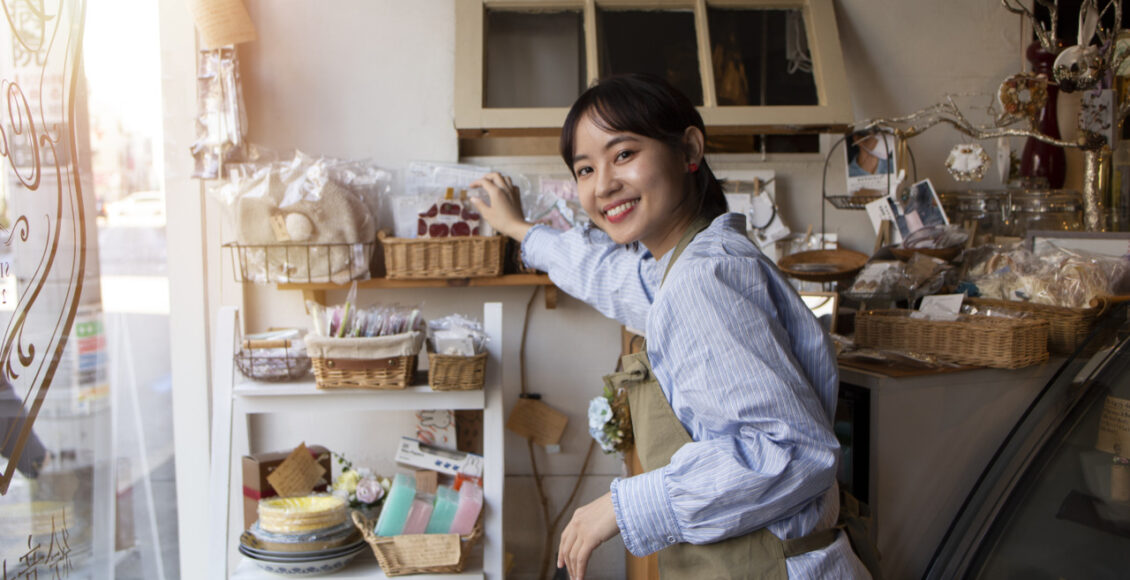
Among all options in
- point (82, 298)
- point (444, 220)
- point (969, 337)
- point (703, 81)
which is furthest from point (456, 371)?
point (969, 337)

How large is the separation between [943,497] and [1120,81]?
5.01ft

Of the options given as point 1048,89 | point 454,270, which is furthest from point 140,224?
point 1048,89

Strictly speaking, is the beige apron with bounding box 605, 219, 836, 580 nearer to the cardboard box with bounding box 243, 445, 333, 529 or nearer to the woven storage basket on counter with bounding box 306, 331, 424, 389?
the woven storage basket on counter with bounding box 306, 331, 424, 389

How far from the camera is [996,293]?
2039 millimetres

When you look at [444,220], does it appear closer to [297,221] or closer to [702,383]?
[297,221]

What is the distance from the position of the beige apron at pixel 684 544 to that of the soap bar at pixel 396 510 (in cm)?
91

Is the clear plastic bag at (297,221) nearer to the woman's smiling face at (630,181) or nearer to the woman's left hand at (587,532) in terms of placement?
the woman's smiling face at (630,181)

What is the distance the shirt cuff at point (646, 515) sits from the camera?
1.09 meters

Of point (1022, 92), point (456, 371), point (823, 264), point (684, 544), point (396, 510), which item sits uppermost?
point (1022, 92)

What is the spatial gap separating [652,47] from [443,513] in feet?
4.34

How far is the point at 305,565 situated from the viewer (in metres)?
1.97

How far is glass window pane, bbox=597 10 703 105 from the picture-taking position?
2297mm

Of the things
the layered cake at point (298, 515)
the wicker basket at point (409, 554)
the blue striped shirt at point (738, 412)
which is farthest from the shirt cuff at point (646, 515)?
the layered cake at point (298, 515)

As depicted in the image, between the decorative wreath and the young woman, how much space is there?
126 centimetres
